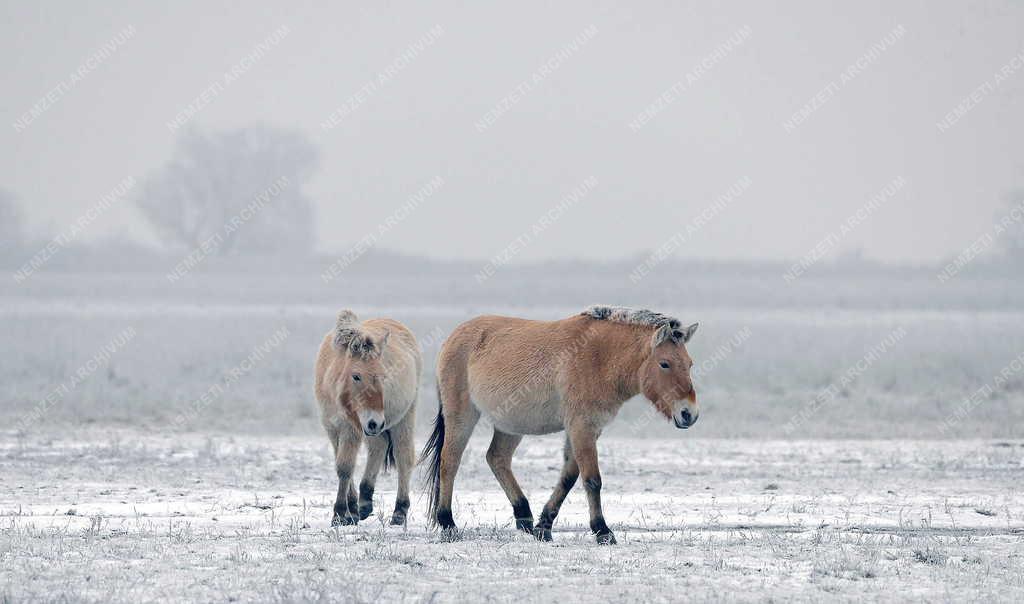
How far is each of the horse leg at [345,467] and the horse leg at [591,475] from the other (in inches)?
82.6

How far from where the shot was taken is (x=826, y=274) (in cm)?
4925

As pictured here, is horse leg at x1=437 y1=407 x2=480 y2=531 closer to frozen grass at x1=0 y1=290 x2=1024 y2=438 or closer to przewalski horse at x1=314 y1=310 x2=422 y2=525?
przewalski horse at x1=314 y1=310 x2=422 y2=525

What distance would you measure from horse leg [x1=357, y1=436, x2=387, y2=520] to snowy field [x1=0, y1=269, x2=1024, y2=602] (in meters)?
0.16

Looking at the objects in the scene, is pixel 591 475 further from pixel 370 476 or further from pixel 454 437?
pixel 370 476

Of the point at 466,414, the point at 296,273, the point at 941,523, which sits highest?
the point at 296,273

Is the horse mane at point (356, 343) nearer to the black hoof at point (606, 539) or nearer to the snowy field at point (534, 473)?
the snowy field at point (534, 473)

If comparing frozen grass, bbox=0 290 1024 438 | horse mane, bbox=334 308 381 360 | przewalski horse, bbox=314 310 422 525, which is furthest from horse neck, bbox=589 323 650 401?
frozen grass, bbox=0 290 1024 438

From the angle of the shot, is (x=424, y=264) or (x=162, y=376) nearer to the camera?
(x=162, y=376)

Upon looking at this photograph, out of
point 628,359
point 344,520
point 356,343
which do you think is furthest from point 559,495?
point 356,343

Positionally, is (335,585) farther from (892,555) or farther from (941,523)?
(941,523)

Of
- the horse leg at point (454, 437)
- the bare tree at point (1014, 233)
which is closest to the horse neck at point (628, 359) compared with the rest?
the horse leg at point (454, 437)

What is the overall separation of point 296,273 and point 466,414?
3779 cm

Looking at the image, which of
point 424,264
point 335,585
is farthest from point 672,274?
point 335,585

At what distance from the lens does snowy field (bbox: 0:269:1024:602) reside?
24.1 feet
